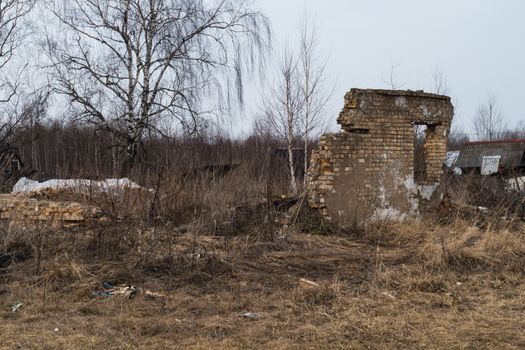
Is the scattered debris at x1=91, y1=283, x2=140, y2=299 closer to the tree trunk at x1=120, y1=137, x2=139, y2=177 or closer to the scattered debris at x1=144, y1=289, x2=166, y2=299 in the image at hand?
the scattered debris at x1=144, y1=289, x2=166, y2=299

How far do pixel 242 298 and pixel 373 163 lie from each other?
17.2ft

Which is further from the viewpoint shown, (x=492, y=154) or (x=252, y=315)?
(x=492, y=154)

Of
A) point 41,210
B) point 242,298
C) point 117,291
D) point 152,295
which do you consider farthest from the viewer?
point 41,210

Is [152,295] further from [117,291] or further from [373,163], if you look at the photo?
[373,163]

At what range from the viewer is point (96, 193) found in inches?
336

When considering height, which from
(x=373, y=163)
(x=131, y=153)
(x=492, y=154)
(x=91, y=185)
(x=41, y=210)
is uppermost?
(x=131, y=153)

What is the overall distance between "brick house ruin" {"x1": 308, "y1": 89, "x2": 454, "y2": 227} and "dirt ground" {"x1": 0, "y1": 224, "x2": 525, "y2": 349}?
183cm

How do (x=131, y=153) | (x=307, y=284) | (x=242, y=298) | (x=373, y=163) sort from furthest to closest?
(x=131, y=153)
(x=373, y=163)
(x=307, y=284)
(x=242, y=298)

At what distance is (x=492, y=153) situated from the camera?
2491cm

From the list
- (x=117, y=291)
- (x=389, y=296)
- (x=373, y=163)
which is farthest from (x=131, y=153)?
(x=389, y=296)

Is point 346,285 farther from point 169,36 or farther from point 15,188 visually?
point 169,36

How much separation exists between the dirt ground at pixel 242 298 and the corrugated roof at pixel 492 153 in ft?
61.4

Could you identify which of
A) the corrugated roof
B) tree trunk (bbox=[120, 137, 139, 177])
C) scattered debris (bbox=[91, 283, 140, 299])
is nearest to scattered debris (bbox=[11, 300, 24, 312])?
scattered debris (bbox=[91, 283, 140, 299])

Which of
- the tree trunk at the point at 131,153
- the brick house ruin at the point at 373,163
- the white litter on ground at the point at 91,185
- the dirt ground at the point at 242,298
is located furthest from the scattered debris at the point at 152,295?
the tree trunk at the point at 131,153
